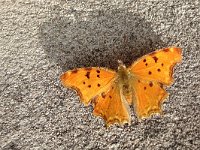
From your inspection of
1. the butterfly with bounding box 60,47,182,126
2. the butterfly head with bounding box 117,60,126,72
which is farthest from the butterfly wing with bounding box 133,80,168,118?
the butterfly head with bounding box 117,60,126,72

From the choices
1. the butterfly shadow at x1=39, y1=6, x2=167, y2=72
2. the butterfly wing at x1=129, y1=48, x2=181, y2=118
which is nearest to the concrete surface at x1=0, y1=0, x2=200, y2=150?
the butterfly shadow at x1=39, y1=6, x2=167, y2=72

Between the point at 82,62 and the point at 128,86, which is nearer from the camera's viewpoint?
the point at 128,86

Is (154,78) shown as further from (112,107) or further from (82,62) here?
(82,62)

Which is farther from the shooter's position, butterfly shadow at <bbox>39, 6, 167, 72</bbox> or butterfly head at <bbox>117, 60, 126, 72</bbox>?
butterfly shadow at <bbox>39, 6, 167, 72</bbox>

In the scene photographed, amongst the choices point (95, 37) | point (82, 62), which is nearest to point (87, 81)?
point (82, 62)

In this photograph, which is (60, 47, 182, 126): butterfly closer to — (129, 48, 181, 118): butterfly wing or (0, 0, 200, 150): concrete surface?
(129, 48, 181, 118): butterfly wing

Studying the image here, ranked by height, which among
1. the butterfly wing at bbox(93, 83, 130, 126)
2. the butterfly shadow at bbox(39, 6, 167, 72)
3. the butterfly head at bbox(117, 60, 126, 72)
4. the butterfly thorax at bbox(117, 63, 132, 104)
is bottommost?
the butterfly wing at bbox(93, 83, 130, 126)

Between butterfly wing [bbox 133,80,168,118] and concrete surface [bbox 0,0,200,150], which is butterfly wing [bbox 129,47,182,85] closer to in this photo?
butterfly wing [bbox 133,80,168,118]

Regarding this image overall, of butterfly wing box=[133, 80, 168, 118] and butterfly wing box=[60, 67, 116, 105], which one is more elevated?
butterfly wing box=[60, 67, 116, 105]
